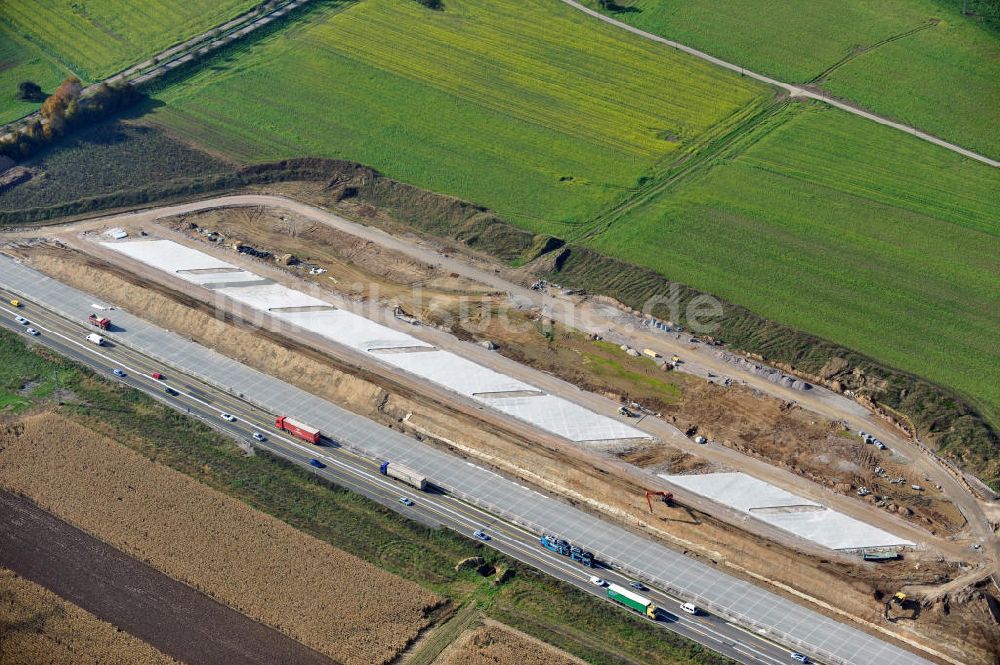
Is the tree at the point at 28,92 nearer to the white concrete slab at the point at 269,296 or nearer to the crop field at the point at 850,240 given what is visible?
the white concrete slab at the point at 269,296

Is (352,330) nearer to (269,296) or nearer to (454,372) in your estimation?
(269,296)

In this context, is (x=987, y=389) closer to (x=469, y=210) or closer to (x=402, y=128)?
(x=469, y=210)

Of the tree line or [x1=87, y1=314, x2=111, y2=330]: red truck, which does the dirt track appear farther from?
the tree line

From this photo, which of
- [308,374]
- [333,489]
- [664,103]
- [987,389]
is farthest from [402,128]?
[987,389]

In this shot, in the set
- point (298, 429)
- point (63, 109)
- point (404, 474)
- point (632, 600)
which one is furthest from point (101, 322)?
point (632, 600)

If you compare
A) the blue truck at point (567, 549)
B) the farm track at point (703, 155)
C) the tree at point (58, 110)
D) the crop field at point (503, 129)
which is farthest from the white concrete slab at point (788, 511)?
the tree at point (58, 110)

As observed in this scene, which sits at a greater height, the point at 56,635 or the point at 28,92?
the point at 28,92
